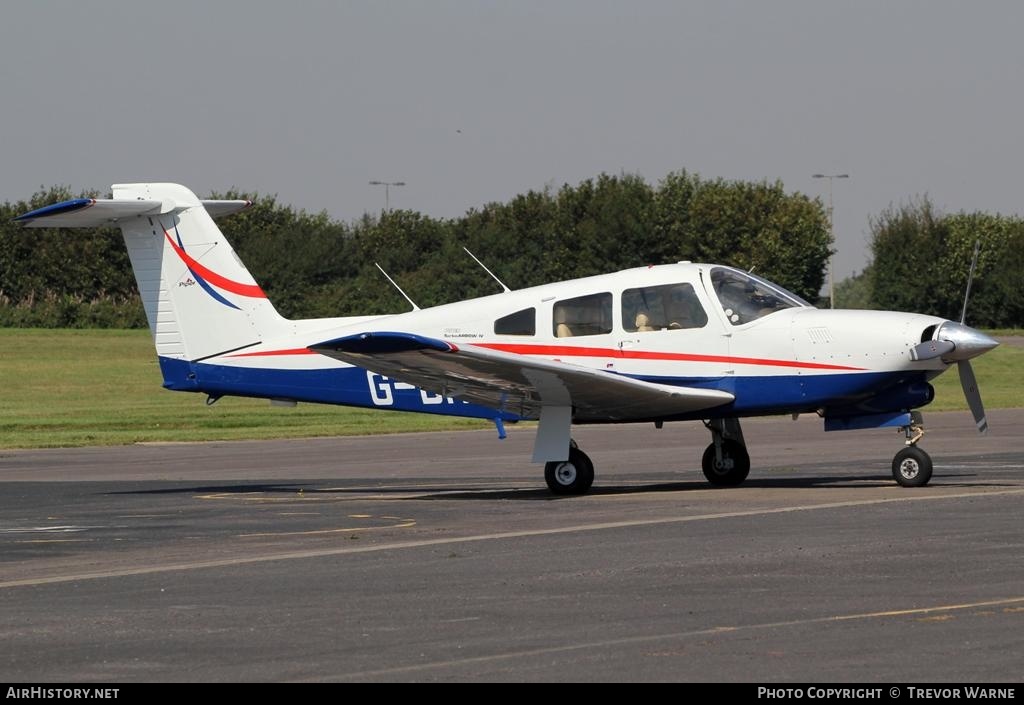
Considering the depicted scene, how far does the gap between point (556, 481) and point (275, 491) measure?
3.94 meters

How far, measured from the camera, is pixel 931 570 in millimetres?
10602

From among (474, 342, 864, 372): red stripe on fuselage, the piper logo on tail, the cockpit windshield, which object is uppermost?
the piper logo on tail

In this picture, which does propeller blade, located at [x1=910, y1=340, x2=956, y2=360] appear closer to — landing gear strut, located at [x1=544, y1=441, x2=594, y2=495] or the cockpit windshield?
the cockpit windshield

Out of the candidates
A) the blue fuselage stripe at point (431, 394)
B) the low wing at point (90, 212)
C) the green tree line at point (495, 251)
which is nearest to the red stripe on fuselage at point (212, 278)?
the low wing at point (90, 212)

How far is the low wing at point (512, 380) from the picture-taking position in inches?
643

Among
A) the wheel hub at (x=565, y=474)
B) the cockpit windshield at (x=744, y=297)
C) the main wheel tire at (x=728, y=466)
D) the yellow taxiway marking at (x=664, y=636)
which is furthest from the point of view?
the main wheel tire at (x=728, y=466)

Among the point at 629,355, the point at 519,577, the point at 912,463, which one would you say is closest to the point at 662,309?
the point at 629,355

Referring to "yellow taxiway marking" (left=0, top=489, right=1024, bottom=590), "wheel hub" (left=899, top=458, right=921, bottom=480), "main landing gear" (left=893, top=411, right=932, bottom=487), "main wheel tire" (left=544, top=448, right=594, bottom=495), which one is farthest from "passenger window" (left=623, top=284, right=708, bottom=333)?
"yellow taxiway marking" (left=0, top=489, right=1024, bottom=590)

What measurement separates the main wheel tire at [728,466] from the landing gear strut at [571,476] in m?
1.60

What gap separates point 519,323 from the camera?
18359mm

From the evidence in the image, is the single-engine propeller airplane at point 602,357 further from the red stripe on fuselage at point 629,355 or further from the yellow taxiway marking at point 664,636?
the yellow taxiway marking at point 664,636

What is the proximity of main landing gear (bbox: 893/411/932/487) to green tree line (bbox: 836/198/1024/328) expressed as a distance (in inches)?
2380

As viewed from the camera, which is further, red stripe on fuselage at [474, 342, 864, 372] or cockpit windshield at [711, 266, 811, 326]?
cockpit windshield at [711, 266, 811, 326]

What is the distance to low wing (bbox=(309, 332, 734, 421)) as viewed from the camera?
16.3 m
